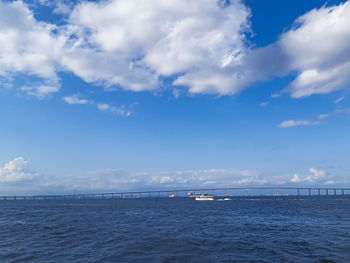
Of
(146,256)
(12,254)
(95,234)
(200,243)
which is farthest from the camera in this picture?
(95,234)

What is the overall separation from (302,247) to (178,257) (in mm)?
15943

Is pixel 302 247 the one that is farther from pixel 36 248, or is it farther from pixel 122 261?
pixel 36 248

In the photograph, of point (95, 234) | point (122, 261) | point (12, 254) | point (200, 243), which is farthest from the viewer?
point (95, 234)

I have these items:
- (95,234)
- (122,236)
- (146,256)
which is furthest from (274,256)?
(95,234)

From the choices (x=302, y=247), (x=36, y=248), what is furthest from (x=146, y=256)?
(x=302, y=247)

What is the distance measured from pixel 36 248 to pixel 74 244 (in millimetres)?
4334

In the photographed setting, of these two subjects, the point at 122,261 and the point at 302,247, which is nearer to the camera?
the point at 122,261

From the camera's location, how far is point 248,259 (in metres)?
22.9

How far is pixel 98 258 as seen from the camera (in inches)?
925

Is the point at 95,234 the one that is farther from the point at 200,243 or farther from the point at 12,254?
the point at 200,243

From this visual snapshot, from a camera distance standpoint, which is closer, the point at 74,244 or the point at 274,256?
the point at 274,256

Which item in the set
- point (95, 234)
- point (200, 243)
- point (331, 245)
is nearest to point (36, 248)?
point (95, 234)

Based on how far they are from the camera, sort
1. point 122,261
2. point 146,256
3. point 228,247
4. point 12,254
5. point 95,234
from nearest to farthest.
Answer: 1. point 122,261
2. point 146,256
3. point 12,254
4. point 228,247
5. point 95,234

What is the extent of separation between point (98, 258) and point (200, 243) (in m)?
12.7
